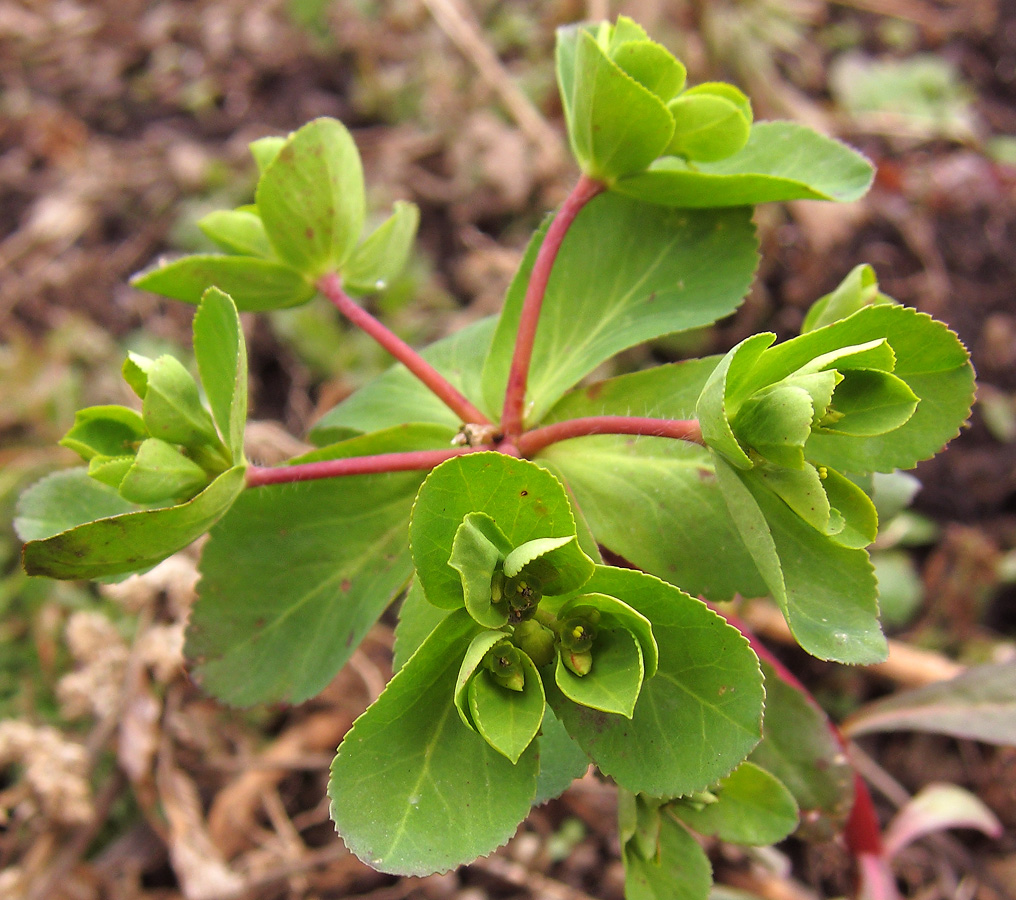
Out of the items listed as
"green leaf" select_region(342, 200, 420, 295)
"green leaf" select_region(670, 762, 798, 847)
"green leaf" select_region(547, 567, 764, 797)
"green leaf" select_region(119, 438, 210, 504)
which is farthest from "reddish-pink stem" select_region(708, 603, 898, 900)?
"green leaf" select_region(119, 438, 210, 504)

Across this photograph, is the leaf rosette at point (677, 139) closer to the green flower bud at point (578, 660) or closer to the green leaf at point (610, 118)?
the green leaf at point (610, 118)

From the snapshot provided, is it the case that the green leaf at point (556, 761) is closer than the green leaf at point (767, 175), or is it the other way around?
the green leaf at point (556, 761)

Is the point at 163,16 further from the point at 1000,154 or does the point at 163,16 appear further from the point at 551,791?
the point at 551,791

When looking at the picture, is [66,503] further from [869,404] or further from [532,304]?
[869,404]

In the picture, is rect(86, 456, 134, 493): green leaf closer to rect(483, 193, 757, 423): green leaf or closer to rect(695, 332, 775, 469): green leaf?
rect(483, 193, 757, 423): green leaf

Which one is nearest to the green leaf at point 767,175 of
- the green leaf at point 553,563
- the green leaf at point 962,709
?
the green leaf at point 553,563

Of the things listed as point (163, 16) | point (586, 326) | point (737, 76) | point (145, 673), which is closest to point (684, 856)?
point (586, 326)
